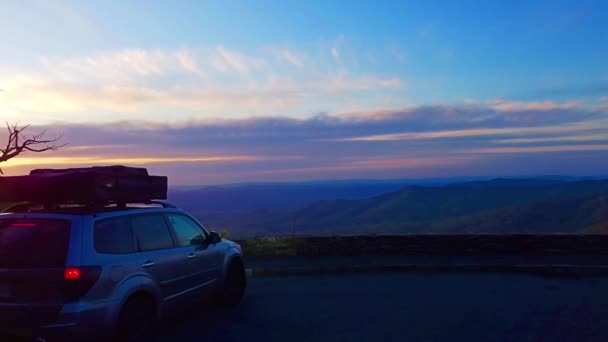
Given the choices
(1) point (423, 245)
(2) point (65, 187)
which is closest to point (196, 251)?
(2) point (65, 187)

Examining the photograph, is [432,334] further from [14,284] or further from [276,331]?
[14,284]

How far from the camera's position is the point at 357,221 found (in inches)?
4085

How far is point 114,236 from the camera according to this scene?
6.91 metres

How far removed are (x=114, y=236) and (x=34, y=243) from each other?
2.76 feet

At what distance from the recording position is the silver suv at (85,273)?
242 inches

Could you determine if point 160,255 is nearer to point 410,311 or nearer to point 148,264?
point 148,264

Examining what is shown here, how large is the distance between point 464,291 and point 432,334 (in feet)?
11.1

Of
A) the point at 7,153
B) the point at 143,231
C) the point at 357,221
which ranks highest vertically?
the point at 7,153

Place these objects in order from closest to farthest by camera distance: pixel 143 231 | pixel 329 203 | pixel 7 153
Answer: pixel 143 231
pixel 7 153
pixel 329 203

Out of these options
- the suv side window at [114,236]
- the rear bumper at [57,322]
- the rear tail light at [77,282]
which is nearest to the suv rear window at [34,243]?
the rear tail light at [77,282]

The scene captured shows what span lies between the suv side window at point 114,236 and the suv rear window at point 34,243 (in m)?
0.35

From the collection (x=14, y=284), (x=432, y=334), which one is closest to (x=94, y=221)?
(x=14, y=284)

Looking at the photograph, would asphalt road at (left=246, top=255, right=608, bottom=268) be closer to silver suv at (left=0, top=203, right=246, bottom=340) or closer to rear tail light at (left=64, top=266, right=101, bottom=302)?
silver suv at (left=0, top=203, right=246, bottom=340)

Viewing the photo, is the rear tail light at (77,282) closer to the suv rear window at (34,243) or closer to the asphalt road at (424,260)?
the suv rear window at (34,243)
